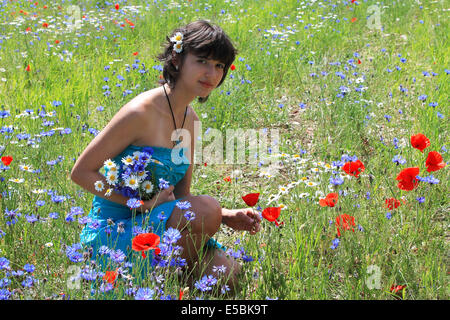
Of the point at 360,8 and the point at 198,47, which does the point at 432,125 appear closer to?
the point at 198,47

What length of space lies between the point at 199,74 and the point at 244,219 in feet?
2.30

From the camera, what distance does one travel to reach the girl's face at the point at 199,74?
2288mm

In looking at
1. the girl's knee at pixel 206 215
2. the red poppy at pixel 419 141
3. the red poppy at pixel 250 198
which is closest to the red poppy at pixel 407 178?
the red poppy at pixel 419 141

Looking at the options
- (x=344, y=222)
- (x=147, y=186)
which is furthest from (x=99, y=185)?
(x=344, y=222)

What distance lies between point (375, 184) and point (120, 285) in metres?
1.58

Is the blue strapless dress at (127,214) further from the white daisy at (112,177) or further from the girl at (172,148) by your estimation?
the white daisy at (112,177)

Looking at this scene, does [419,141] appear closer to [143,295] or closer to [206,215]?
[206,215]

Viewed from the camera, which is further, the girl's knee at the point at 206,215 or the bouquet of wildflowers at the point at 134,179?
the girl's knee at the point at 206,215

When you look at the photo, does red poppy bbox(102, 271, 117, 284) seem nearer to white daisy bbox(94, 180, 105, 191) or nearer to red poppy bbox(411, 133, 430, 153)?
white daisy bbox(94, 180, 105, 191)

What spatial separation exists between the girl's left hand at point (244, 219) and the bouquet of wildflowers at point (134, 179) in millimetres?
384

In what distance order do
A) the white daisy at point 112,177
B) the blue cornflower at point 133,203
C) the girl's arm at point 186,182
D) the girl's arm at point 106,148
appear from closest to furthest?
the blue cornflower at point 133,203 → the white daisy at point 112,177 → the girl's arm at point 106,148 → the girl's arm at point 186,182

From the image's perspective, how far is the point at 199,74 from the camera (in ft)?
7.50

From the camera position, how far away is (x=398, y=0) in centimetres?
653

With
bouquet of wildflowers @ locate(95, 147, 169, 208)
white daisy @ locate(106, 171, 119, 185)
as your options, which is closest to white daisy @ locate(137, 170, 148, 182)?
bouquet of wildflowers @ locate(95, 147, 169, 208)
